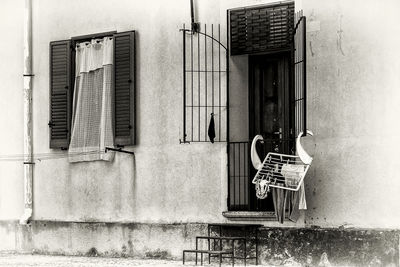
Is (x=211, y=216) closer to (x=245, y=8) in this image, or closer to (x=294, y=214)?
(x=294, y=214)

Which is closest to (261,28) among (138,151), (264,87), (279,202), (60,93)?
(264,87)

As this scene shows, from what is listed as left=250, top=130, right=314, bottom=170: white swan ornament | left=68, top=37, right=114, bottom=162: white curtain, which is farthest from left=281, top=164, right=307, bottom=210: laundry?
left=68, top=37, right=114, bottom=162: white curtain

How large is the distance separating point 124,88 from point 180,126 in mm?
1259

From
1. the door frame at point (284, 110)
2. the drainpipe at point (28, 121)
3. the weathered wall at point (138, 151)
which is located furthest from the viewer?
the drainpipe at point (28, 121)

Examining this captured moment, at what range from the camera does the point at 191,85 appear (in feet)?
51.7

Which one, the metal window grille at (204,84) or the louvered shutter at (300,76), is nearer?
the louvered shutter at (300,76)

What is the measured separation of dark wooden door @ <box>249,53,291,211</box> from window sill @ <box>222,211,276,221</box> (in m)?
0.29

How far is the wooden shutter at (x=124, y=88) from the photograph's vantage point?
16.5 meters

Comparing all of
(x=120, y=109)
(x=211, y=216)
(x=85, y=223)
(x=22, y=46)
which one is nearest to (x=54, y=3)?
(x=22, y=46)

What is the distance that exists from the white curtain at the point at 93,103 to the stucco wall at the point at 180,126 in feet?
0.82

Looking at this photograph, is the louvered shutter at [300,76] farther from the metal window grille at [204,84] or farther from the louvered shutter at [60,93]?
the louvered shutter at [60,93]

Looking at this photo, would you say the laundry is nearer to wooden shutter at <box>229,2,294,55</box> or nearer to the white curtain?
wooden shutter at <box>229,2,294,55</box>

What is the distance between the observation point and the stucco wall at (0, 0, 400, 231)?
13844mm

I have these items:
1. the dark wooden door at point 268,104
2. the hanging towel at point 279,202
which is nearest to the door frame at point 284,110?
the dark wooden door at point 268,104
